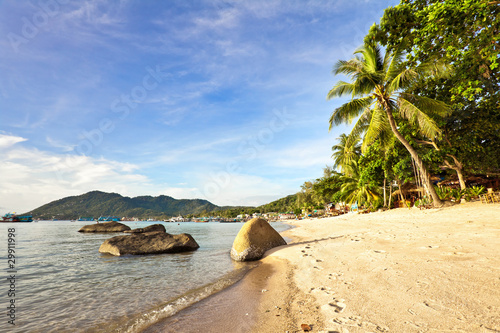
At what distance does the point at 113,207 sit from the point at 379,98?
142243 mm

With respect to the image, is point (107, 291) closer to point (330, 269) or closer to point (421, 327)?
point (330, 269)

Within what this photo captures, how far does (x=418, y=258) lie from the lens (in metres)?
5.19

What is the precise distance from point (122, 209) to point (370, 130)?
146607 mm

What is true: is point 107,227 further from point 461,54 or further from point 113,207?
point 113,207

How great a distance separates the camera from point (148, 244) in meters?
12.2

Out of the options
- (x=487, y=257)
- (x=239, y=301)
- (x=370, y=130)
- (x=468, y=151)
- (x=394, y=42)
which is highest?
(x=394, y=42)

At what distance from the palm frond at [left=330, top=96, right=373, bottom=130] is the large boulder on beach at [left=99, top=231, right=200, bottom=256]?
44.2 ft

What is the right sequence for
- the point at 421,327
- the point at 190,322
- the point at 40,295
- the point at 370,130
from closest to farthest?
the point at 421,327 → the point at 190,322 → the point at 40,295 → the point at 370,130

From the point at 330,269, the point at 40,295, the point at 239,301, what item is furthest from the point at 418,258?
the point at 40,295

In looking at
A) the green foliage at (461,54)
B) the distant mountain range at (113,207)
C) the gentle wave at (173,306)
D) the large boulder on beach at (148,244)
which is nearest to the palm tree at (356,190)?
the green foliage at (461,54)

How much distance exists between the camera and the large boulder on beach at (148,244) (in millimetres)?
11656

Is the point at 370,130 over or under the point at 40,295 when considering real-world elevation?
over

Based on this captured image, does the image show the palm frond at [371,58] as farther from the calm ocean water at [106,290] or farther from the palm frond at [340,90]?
the calm ocean water at [106,290]

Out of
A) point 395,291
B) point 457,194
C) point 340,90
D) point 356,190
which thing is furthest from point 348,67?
point 356,190
